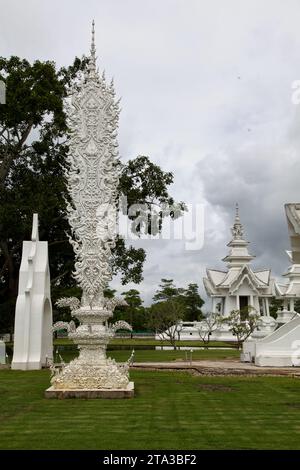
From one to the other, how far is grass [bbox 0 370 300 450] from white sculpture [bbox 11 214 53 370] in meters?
5.98

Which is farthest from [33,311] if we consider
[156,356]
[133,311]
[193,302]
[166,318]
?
[193,302]

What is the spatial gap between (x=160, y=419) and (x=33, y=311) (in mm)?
12385

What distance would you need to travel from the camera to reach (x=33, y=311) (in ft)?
69.7

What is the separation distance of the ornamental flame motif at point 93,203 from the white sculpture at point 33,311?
26.2ft

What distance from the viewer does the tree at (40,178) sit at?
26.8m

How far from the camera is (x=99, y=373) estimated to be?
12.3 m

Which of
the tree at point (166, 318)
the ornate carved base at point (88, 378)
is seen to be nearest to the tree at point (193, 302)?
the tree at point (166, 318)

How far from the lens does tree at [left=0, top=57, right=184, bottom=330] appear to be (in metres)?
26.8

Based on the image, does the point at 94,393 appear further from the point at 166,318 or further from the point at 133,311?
the point at 133,311

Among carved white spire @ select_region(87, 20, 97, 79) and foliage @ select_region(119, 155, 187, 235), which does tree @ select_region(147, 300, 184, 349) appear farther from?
carved white spire @ select_region(87, 20, 97, 79)

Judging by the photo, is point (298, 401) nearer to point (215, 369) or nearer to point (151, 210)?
point (215, 369)

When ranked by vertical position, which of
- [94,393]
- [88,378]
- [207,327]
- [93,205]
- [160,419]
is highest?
[93,205]

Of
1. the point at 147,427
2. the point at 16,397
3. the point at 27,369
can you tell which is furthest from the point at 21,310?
the point at 147,427

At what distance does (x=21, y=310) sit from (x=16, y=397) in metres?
8.74
